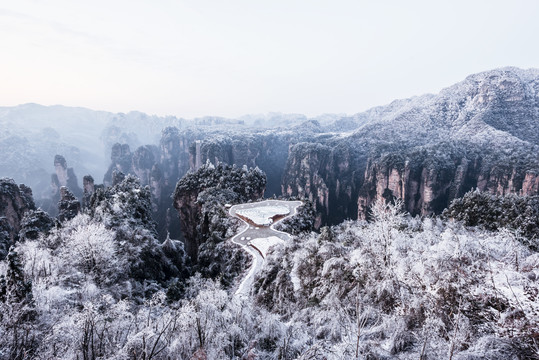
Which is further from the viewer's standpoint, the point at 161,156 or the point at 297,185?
the point at 161,156

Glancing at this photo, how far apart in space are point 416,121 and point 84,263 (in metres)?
128

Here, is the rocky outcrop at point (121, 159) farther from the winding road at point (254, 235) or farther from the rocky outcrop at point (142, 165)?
the winding road at point (254, 235)

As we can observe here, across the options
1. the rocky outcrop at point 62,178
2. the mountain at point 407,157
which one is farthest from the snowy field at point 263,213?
the rocky outcrop at point 62,178

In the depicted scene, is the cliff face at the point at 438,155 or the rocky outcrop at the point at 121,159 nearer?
the cliff face at the point at 438,155

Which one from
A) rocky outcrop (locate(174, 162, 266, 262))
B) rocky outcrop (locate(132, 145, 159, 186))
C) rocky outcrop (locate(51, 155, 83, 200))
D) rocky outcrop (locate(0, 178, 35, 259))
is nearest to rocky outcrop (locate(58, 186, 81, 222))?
rocky outcrop (locate(0, 178, 35, 259))

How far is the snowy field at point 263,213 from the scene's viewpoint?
3591 cm

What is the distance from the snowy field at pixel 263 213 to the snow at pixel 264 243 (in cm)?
420

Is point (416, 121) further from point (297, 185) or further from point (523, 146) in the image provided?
point (297, 185)

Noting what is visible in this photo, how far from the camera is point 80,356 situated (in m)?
11.5

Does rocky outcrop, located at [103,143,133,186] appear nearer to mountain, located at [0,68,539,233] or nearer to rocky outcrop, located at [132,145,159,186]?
mountain, located at [0,68,539,233]

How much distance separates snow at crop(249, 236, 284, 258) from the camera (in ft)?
94.3

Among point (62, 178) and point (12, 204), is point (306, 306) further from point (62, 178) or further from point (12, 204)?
point (62, 178)

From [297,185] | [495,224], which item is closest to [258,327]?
[495,224]

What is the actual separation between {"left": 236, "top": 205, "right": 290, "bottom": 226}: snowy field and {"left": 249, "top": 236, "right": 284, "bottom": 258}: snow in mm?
4195
